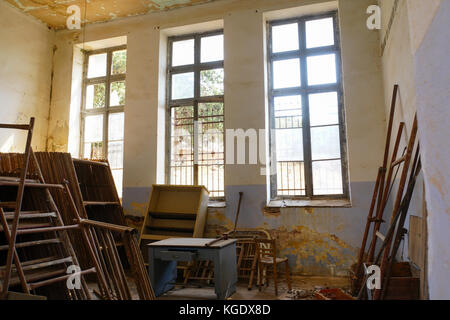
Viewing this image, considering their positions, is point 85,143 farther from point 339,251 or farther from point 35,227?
point 339,251

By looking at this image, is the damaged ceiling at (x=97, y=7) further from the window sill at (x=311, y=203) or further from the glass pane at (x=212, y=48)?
the window sill at (x=311, y=203)

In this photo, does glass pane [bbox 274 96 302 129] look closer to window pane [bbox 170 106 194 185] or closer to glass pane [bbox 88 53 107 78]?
window pane [bbox 170 106 194 185]

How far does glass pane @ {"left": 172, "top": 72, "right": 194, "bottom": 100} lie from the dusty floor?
3.39 meters

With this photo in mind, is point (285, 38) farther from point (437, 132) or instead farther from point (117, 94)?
point (437, 132)

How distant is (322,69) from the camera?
5.42m

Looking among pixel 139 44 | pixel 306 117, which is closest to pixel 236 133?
pixel 306 117

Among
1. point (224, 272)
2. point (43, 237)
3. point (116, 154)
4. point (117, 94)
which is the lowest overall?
point (224, 272)

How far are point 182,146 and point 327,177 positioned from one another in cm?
263

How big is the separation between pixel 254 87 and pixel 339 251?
2.88 meters

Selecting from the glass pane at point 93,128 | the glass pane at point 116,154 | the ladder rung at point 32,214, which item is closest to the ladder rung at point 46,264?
the ladder rung at point 32,214

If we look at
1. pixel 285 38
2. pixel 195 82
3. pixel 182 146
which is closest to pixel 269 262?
pixel 182 146

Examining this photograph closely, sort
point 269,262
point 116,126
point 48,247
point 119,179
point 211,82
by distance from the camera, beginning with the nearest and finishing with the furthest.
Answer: point 48,247 < point 269,262 < point 211,82 < point 119,179 < point 116,126

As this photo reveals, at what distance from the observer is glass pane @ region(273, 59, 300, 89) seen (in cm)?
554

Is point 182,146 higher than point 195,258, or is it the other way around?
point 182,146
